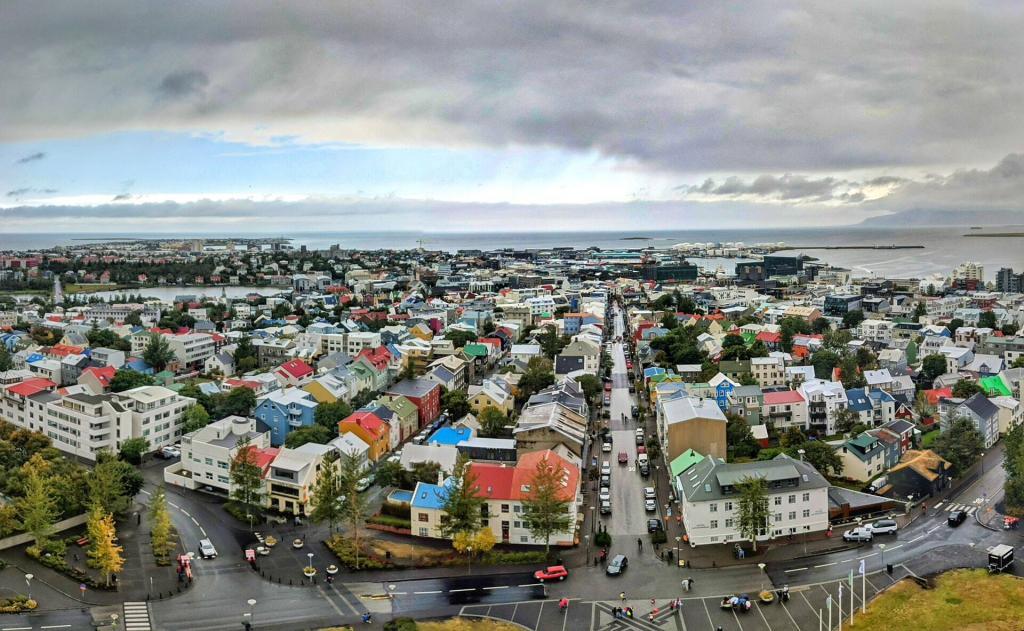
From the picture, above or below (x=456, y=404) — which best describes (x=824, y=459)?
below

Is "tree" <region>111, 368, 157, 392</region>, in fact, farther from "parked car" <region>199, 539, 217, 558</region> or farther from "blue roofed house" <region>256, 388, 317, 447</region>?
"parked car" <region>199, 539, 217, 558</region>

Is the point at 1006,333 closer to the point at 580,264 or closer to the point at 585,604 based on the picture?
the point at 585,604

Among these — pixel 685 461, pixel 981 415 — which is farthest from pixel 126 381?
pixel 981 415

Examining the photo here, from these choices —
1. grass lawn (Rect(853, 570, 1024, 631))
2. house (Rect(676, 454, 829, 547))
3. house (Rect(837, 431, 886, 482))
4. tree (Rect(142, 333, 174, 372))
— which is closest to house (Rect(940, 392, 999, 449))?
house (Rect(837, 431, 886, 482))

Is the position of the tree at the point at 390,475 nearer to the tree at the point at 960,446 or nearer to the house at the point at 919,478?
the house at the point at 919,478

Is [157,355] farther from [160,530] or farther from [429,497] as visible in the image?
[429,497]

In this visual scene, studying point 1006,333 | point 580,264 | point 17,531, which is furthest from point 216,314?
point 580,264

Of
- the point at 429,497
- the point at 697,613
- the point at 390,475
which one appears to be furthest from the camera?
the point at 390,475
